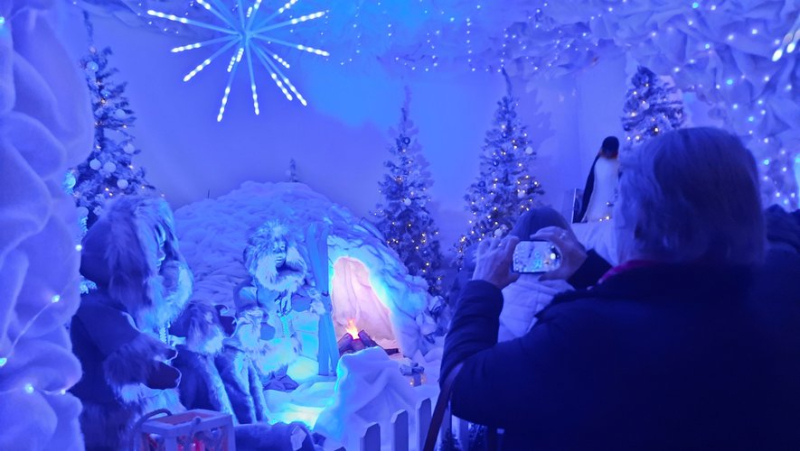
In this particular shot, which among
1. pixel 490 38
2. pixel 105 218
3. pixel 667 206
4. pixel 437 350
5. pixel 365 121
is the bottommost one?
pixel 437 350

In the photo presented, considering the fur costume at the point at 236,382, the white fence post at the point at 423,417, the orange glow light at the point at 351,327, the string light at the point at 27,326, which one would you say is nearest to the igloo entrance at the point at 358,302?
the orange glow light at the point at 351,327

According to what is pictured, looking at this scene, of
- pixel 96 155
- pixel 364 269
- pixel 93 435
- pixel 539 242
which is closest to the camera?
pixel 539 242

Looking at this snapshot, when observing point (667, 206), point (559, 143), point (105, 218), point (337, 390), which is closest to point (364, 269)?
point (337, 390)

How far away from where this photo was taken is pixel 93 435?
2.30 m

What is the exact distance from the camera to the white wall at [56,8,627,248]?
6965 millimetres

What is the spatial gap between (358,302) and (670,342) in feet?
21.7

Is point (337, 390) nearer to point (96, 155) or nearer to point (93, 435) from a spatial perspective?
point (93, 435)

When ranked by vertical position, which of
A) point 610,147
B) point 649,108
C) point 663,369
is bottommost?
point 663,369

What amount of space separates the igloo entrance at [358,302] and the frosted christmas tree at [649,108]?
135 inches

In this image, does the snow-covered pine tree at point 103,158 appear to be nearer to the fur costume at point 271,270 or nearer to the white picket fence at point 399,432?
the fur costume at point 271,270

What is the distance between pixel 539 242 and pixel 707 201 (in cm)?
51

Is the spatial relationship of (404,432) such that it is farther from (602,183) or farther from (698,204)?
(602,183)

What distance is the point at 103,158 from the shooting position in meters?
5.15

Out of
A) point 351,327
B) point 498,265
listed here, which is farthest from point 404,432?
point 351,327
